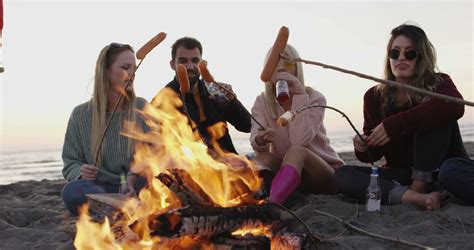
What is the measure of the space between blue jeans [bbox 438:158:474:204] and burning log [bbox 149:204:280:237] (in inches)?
67.4

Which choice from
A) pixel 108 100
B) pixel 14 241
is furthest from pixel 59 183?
pixel 14 241

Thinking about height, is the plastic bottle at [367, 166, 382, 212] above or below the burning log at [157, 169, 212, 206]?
below

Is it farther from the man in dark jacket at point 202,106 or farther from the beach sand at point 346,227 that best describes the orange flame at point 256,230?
the man in dark jacket at point 202,106

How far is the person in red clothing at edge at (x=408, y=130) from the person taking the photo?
3.84 metres

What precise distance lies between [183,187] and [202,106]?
2.49m

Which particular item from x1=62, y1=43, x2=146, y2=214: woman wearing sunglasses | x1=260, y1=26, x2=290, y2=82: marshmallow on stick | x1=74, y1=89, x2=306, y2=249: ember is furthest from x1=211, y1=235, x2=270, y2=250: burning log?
x1=62, y1=43, x2=146, y2=214: woman wearing sunglasses

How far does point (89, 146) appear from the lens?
4422mm

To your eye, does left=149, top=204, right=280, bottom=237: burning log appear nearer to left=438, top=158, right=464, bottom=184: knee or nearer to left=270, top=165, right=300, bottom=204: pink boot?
left=270, top=165, right=300, bottom=204: pink boot

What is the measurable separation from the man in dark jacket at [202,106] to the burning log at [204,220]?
7.29ft

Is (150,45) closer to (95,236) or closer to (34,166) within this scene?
(95,236)

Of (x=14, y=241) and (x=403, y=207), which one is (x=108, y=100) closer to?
(x=14, y=241)

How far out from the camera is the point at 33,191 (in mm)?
6164

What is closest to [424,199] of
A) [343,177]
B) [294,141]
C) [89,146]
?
[343,177]

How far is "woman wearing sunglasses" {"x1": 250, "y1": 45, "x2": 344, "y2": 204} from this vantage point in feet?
13.4
